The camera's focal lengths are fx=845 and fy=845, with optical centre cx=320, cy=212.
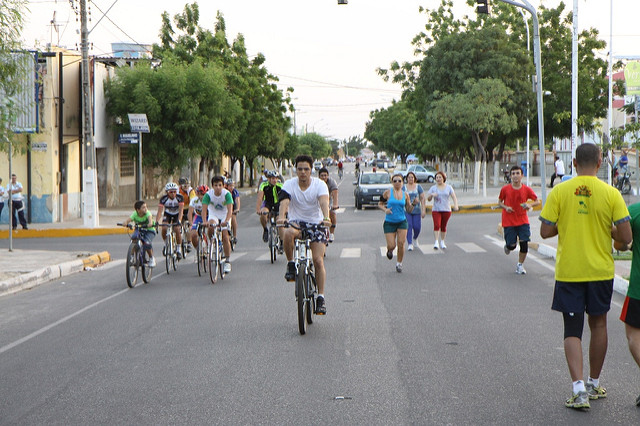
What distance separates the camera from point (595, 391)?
20.4ft

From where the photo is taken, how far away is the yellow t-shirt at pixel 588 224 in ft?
19.4

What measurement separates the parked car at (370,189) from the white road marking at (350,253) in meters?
17.3

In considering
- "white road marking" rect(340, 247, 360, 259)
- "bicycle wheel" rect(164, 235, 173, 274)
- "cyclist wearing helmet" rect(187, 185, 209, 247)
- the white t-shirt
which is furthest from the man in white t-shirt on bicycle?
"white road marking" rect(340, 247, 360, 259)

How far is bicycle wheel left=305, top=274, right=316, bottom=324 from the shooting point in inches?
358

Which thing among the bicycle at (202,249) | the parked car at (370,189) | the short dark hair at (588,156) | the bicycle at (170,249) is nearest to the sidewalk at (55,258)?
the bicycle at (170,249)

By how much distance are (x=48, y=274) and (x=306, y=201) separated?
831 centimetres

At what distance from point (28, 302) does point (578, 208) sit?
30.0 feet

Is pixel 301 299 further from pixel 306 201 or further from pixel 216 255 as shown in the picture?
pixel 216 255

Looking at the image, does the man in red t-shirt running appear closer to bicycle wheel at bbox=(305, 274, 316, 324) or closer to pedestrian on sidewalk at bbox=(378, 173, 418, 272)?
pedestrian on sidewalk at bbox=(378, 173, 418, 272)

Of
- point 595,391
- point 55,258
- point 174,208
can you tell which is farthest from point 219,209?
point 595,391

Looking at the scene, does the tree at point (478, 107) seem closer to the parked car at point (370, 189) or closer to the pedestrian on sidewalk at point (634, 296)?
the parked car at point (370, 189)

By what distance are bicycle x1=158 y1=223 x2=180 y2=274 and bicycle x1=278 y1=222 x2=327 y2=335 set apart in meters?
6.66

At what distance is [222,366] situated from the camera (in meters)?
7.43

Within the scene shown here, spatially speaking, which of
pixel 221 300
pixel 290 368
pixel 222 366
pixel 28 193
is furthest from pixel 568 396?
pixel 28 193
